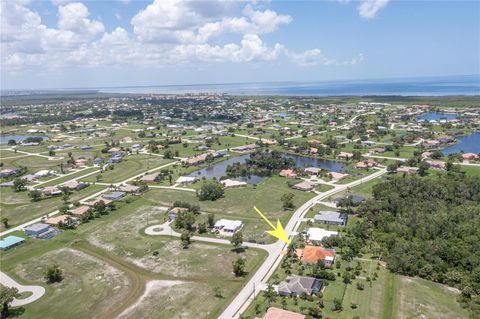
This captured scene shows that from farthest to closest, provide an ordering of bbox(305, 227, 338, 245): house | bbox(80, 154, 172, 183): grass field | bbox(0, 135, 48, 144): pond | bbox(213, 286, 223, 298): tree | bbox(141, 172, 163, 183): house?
bbox(0, 135, 48, 144): pond, bbox(80, 154, 172, 183): grass field, bbox(141, 172, 163, 183): house, bbox(305, 227, 338, 245): house, bbox(213, 286, 223, 298): tree

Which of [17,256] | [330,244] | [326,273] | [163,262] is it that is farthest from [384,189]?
[17,256]

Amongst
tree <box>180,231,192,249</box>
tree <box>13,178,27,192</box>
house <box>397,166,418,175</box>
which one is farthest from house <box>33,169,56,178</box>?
house <box>397,166,418,175</box>

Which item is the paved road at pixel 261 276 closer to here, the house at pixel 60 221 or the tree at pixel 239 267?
the tree at pixel 239 267

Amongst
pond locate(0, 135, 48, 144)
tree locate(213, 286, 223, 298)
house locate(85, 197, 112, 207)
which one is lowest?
tree locate(213, 286, 223, 298)

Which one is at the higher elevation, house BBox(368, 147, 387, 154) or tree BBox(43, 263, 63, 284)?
house BBox(368, 147, 387, 154)

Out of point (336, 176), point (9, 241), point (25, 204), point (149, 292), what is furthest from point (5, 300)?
point (336, 176)

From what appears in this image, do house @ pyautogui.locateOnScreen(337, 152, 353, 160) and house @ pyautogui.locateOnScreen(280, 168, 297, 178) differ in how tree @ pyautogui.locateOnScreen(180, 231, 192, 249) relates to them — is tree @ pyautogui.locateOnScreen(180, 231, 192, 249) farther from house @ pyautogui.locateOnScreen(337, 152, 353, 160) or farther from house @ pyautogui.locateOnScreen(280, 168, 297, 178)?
house @ pyautogui.locateOnScreen(337, 152, 353, 160)

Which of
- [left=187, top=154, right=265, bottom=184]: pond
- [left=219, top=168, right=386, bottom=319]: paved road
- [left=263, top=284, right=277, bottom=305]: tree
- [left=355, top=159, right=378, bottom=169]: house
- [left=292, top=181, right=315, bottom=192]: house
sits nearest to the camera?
[left=219, top=168, right=386, bottom=319]: paved road
